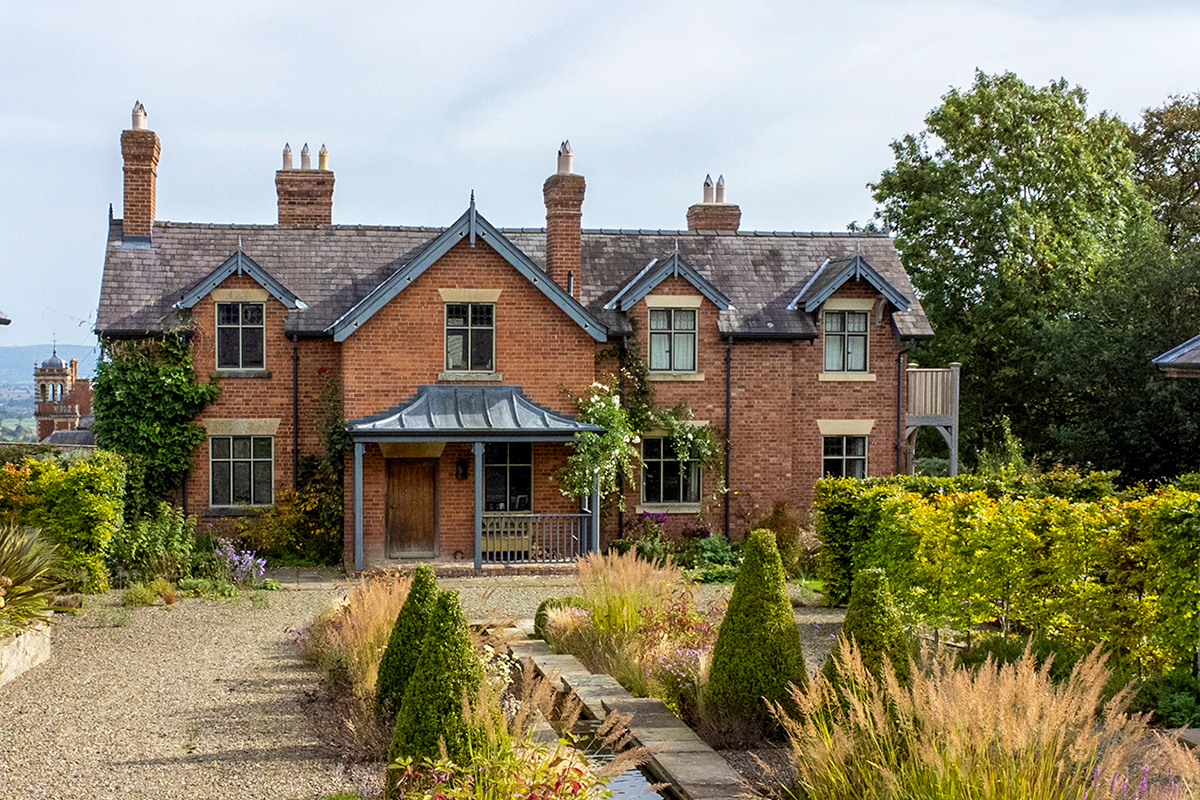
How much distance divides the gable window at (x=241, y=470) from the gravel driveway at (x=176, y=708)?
16.0 ft

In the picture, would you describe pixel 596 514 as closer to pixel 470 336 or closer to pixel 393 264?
pixel 470 336

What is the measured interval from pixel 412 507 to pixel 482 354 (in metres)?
3.26

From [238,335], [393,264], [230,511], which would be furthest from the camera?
[393,264]

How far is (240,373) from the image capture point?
21.7 m

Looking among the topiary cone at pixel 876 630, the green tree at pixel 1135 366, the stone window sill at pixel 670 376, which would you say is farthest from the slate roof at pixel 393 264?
the topiary cone at pixel 876 630

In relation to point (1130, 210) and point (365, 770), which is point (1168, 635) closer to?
point (365, 770)

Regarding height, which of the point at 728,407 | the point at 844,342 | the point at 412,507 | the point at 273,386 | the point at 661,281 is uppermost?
the point at 661,281

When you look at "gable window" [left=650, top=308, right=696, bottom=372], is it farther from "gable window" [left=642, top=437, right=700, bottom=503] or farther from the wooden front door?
the wooden front door

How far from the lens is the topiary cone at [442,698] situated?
22.1ft

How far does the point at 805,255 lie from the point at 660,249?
3224 millimetres

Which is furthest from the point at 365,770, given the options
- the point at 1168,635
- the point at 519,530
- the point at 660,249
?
the point at 660,249

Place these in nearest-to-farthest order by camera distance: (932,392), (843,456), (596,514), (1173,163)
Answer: (596,514) → (843,456) → (932,392) → (1173,163)

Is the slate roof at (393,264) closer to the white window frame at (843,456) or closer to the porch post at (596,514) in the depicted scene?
the white window frame at (843,456)

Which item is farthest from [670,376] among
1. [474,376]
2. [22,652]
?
[22,652]
